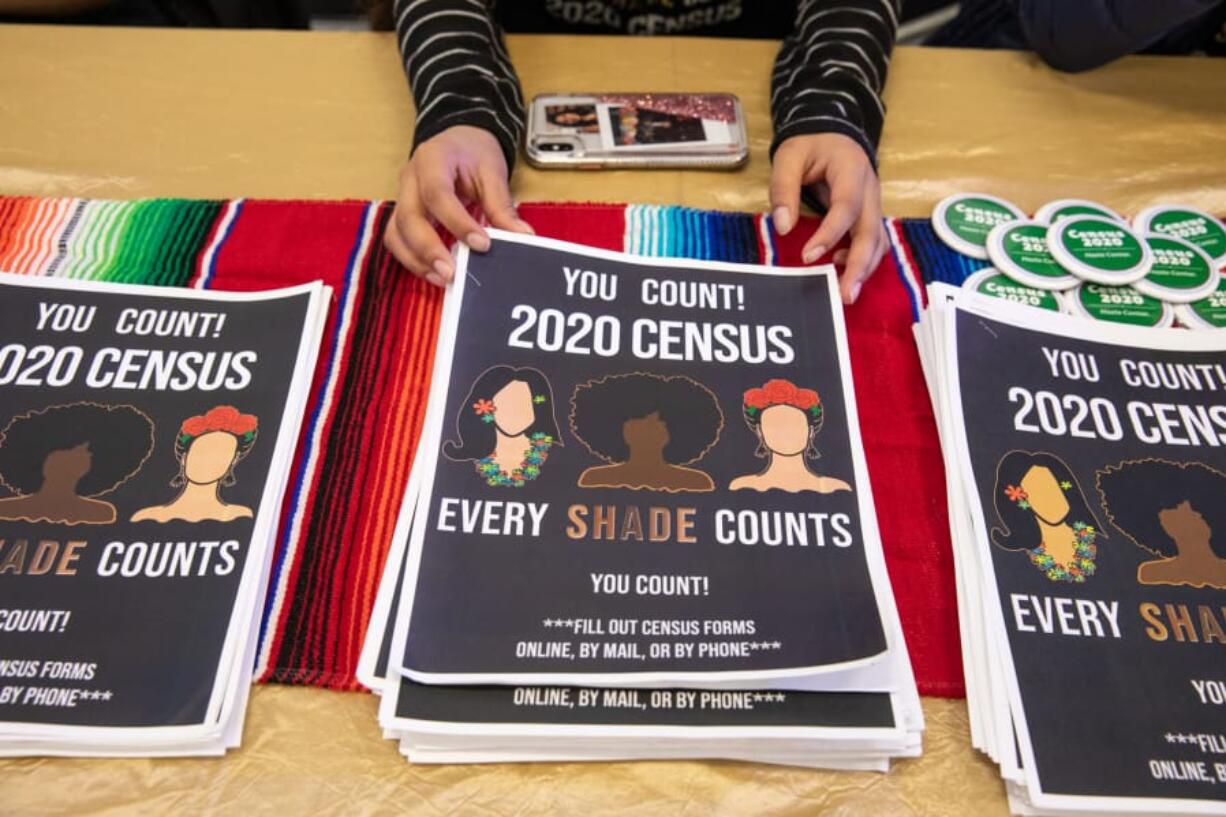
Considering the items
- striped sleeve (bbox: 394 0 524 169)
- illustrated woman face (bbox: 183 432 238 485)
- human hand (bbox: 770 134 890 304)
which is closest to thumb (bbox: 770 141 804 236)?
human hand (bbox: 770 134 890 304)

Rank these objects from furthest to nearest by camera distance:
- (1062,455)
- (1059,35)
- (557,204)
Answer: (1059,35) < (557,204) < (1062,455)

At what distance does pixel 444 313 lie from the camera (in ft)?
1.94

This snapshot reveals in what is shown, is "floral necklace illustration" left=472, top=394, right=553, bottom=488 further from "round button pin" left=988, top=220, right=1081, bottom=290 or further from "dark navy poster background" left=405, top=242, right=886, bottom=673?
"round button pin" left=988, top=220, right=1081, bottom=290

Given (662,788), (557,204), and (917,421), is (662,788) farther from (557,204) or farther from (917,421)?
(557,204)

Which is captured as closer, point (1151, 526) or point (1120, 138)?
point (1151, 526)

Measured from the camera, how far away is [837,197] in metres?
0.66

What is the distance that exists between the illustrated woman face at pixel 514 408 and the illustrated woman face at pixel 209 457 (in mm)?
166

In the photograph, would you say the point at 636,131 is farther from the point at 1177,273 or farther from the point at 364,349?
the point at 1177,273

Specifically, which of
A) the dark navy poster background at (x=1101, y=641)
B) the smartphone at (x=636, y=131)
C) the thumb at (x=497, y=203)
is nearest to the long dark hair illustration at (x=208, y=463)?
the thumb at (x=497, y=203)

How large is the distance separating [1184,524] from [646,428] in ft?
1.09

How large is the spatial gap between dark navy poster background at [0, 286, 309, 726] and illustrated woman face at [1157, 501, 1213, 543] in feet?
1.81

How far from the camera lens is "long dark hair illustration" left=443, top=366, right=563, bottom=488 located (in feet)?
1.70

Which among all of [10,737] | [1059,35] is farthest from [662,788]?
[1059,35]

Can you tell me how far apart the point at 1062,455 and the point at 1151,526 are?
6 cm
